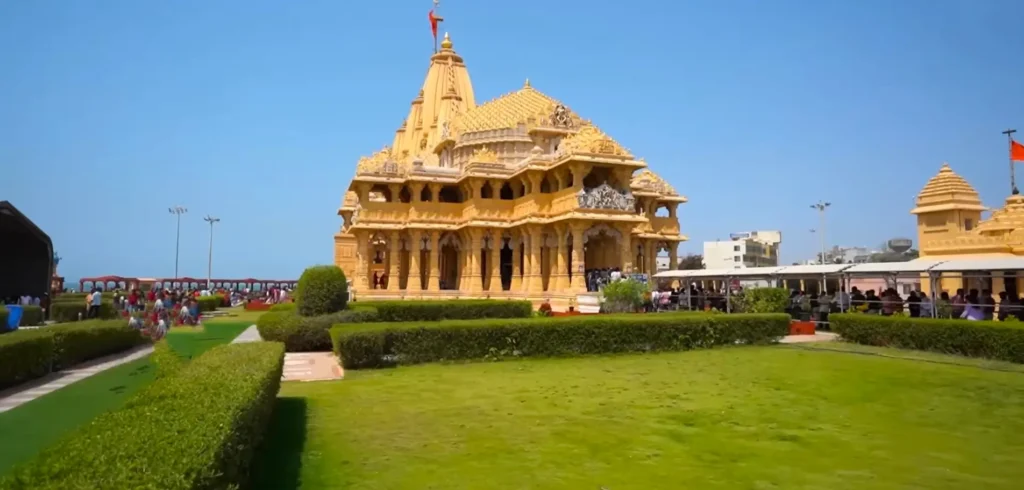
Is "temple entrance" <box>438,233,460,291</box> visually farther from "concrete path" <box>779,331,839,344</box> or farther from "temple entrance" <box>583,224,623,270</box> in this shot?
"concrete path" <box>779,331,839,344</box>

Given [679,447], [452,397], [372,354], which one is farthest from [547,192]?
[679,447]

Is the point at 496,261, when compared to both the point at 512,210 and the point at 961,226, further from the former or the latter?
the point at 961,226

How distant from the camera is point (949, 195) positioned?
31234 mm

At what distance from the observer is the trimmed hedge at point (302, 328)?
17109 mm

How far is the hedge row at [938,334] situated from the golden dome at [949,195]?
1737 cm

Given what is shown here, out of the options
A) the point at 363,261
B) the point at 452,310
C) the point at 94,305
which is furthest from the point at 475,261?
the point at 94,305

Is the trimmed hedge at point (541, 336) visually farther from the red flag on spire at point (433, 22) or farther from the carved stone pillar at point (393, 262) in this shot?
the red flag on spire at point (433, 22)

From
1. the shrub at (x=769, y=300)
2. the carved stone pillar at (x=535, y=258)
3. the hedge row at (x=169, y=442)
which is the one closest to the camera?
the hedge row at (x=169, y=442)

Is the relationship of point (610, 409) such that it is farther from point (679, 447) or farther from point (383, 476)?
point (383, 476)

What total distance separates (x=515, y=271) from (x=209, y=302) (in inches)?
705

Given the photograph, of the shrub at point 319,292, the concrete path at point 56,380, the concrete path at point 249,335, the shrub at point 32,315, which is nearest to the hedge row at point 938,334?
the shrub at point 319,292

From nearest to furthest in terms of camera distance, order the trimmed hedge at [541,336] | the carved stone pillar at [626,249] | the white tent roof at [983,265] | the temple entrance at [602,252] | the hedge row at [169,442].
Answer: the hedge row at [169,442], the trimmed hedge at [541,336], the white tent roof at [983,265], the carved stone pillar at [626,249], the temple entrance at [602,252]

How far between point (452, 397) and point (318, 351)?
856cm

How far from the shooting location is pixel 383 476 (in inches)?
246
